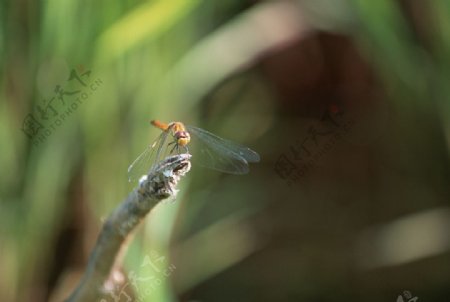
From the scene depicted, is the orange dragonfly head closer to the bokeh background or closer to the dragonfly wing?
the dragonfly wing

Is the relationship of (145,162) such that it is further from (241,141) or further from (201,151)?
(241,141)

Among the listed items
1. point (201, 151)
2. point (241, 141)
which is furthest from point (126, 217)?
point (241, 141)

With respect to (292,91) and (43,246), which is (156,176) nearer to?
(43,246)

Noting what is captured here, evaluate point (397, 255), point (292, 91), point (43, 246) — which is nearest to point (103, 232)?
point (43, 246)

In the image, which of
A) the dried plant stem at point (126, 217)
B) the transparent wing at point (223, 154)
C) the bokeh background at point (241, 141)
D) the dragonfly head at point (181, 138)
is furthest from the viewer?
the bokeh background at point (241, 141)

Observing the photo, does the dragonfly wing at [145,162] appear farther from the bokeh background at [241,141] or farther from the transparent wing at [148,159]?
the bokeh background at [241,141]

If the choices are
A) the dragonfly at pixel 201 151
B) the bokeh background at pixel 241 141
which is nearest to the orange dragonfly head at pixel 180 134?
the dragonfly at pixel 201 151

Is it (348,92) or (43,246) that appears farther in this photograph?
(348,92)

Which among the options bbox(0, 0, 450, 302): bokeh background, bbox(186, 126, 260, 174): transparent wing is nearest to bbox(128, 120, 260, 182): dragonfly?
bbox(186, 126, 260, 174): transparent wing
